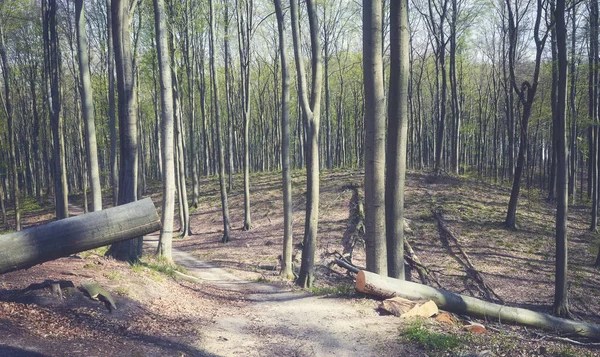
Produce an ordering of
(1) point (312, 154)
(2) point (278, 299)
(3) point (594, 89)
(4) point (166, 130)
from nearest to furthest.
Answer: (2) point (278, 299)
(4) point (166, 130)
(1) point (312, 154)
(3) point (594, 89)

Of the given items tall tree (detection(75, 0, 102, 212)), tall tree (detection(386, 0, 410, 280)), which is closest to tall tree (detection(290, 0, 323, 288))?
tall tree (detection(386, 0, 410, 280))

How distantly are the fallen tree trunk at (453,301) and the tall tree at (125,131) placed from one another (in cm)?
510

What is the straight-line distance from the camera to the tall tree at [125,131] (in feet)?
28.5

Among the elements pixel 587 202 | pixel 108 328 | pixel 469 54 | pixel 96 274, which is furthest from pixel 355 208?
pixel 469 54

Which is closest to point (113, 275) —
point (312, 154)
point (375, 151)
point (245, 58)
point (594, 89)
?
point (375, 151)

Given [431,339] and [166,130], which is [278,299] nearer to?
[431,339]

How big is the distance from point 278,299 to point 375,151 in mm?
4060

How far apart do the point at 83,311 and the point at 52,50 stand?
45.2 feet

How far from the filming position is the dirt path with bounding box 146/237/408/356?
5301mm

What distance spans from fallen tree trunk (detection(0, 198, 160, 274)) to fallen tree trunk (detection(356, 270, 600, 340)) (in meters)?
3.82

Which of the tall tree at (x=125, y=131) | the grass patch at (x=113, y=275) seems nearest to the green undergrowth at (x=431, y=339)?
the grass patch at (x=113, y=275)

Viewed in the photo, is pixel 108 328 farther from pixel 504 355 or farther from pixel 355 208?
pixel 355 208

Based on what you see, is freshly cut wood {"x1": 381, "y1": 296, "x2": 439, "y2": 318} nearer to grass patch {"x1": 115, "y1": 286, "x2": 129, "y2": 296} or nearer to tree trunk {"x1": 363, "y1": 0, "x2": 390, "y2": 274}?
tree trunk {"x1": 363, "y1": 0, "x2": 390, "y2": 274}

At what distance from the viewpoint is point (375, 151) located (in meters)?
7.42
